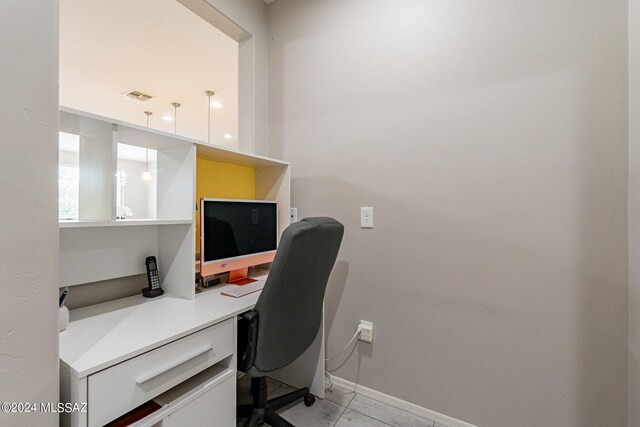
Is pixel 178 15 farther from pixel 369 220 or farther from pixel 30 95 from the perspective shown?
pixel 369 220

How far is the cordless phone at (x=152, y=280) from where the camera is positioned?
53.8 inches

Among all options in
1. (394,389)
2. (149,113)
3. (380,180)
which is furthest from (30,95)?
(149,113)

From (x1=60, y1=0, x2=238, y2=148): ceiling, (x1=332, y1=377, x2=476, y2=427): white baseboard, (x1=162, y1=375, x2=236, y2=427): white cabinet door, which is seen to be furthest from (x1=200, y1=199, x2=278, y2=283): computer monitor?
(x1=60, y1=0, x2=238, y2=148): ceiling

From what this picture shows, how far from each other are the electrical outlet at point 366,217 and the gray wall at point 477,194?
1.5 inches

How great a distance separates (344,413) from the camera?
5.13 ft

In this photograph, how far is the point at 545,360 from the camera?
127cm

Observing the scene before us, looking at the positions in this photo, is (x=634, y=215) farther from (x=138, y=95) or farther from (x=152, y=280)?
(x=138, y=95)

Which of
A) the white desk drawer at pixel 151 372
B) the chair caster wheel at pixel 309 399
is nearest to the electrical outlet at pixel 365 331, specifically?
the chair caster wheel at pixel 309 399

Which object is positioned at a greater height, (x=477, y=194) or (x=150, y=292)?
(x=477, y=194)

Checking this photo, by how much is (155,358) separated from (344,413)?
1.14 metres

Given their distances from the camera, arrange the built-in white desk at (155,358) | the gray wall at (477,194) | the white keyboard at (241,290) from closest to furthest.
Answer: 1. the built-in white desk at (155,358)
2. the gray wall at (477,194)
3. the white keyboard at (241,290)

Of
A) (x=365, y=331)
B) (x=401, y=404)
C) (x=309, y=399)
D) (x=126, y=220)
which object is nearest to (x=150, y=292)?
(x=126, y=220)

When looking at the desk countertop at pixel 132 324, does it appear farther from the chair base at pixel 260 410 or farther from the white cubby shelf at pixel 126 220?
the chair base at pixel 260 410

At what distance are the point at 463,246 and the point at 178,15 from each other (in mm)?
2520
